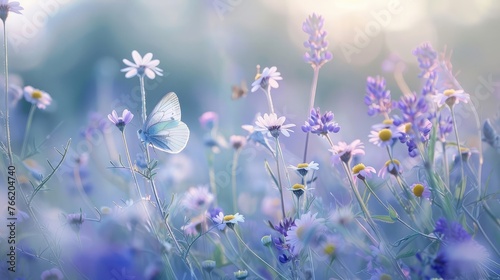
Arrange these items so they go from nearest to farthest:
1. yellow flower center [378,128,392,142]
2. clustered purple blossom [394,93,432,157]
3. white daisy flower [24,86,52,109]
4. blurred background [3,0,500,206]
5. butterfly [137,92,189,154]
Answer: clustered purple blossom [394,93,432,157] < yellow flower center [378,128,392,142] < butterfly [137,92,189,154] < white daisy flower [24,86,52,109] < blurred background [3,0,500,206]

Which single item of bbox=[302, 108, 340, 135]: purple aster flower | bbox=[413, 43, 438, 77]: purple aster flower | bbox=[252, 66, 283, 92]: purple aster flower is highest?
bbox=[413, 43, 438, 77]: purple aster flower

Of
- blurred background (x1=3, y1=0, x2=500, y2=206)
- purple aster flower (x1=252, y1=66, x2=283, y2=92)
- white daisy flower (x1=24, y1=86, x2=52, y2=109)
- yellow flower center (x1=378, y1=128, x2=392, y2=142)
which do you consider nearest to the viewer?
yellow flower center (x1=378, y1=128, x2=392, y2=142)

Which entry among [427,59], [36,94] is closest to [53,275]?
[36,94]

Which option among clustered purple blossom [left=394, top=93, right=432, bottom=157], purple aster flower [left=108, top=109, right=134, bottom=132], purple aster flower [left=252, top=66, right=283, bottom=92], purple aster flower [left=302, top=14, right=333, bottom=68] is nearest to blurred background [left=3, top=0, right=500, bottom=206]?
purple aster flower [left=302, top=14, right=333, bottom=68]

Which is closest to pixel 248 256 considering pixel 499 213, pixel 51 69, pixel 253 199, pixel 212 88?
pixel 253 199

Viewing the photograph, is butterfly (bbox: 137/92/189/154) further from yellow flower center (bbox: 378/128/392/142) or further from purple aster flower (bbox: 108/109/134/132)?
yellow flower center (bbox: 378/128/392/142)

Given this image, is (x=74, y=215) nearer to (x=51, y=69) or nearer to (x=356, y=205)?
(x=356, y=205)
